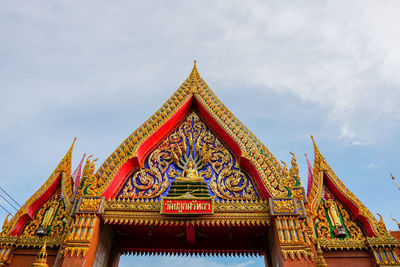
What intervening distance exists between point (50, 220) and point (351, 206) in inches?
476

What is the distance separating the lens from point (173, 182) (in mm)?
10609

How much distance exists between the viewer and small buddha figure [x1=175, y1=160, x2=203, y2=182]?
1060 centimetres

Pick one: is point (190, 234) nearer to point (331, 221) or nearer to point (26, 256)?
point (331, 221)

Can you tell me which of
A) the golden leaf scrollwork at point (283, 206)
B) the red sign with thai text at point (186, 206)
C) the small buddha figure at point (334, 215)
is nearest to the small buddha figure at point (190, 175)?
the red sign with thai text at point (186, 206)

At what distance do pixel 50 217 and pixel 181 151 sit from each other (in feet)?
19.3

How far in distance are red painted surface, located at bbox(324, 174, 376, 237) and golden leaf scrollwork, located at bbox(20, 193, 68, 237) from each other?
11.0 m

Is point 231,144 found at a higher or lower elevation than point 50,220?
higher

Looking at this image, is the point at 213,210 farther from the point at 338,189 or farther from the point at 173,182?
the point at 338,189

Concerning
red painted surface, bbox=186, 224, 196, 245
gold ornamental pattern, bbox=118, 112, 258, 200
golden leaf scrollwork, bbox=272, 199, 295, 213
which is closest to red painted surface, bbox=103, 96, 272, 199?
gold ornamental pattern, bbox=118, 112, 258, 200

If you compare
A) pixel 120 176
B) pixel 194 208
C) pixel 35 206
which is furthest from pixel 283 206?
pixel 35 206

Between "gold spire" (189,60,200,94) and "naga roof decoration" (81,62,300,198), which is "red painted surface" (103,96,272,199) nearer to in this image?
"naga roof decoration" (81,62,300,198)

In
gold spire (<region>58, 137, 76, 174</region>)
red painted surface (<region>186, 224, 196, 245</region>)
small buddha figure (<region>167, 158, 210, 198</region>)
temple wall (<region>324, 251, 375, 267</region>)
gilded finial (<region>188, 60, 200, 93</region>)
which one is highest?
gilded finial (<region>188, 60, 200, 93</region>)

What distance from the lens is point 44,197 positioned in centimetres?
1141

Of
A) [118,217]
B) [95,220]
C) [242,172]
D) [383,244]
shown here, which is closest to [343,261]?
[383,244]
